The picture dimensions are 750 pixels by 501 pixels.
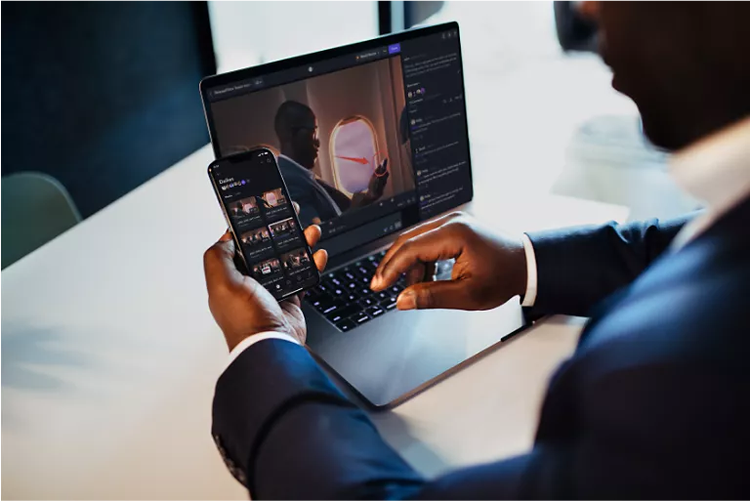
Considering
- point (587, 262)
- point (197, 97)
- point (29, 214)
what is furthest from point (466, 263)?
point (197, 97)

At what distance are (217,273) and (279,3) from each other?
59.2 inches

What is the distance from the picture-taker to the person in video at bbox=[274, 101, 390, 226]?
866 mm

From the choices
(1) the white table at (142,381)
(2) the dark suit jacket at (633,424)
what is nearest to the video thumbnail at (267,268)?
(1) the white table at (142,381)

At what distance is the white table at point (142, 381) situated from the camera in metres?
0.63

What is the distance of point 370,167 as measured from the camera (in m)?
0.95

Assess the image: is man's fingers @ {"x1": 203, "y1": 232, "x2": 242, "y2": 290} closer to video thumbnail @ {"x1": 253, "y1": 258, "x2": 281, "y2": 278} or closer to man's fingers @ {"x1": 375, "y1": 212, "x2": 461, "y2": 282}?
video thumbnail @ {"x1": 253, "y1": 258, "x2": 281, "y2": 278}

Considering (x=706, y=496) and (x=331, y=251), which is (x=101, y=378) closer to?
(x=331, y=251)

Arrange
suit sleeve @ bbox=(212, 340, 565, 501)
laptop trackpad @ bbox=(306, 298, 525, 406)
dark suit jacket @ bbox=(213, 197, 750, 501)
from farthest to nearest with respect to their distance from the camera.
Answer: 1. laptop trackpad @ bbox=(306, 298, 525, 406)
2. suit sleeve @ bbox=(212, 340, 565, 501)
3. dark suit jacket @ bbox=(213, 197, 750, 501)

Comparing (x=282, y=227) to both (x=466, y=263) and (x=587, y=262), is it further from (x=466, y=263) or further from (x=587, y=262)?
→ (x=587, y=262)

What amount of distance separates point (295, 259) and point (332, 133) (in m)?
0.23

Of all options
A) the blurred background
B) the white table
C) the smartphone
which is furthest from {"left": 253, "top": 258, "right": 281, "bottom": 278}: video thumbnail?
the blurred background

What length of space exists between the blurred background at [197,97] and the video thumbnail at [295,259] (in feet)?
1.84

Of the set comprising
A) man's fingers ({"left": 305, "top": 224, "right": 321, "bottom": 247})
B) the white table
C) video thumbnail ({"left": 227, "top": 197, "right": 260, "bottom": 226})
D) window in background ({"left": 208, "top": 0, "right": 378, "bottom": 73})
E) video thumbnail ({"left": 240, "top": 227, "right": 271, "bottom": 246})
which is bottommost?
the white table

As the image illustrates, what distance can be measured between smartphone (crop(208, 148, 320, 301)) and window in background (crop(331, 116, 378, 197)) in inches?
6.1
